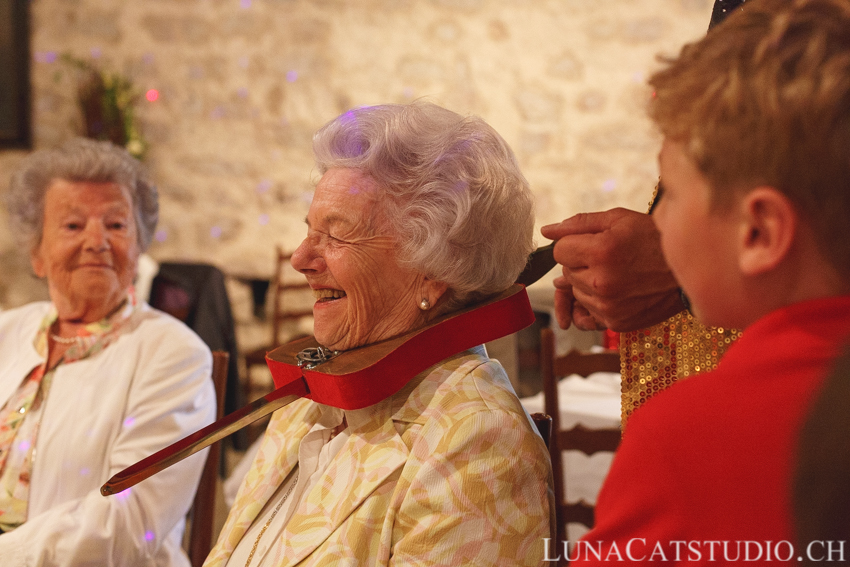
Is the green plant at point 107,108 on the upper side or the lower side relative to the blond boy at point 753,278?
upper

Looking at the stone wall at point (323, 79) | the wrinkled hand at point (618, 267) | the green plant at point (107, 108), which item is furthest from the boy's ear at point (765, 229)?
the green plant at point (107, 108)

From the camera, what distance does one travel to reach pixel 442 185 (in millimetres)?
1254

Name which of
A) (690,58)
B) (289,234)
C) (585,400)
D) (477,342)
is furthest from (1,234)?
(690,58)

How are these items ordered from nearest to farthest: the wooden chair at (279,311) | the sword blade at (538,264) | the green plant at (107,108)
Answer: the sword blade at (538,264) → the green plant at (107,108) → the wooden chair at (279,311)

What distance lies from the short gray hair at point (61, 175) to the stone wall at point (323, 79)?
288 cm

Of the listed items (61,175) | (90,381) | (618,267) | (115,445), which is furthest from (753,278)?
(61,175)

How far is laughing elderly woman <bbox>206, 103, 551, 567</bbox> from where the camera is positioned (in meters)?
1.08

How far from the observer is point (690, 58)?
1.93ft

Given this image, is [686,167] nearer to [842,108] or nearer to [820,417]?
[842,108]

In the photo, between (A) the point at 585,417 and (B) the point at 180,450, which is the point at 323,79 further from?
(B) the point at 180,450

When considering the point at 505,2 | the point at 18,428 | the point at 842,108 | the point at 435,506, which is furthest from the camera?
the point at 505,2

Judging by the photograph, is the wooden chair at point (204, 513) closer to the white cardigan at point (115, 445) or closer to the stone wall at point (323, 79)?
the white cardigan at point (115, 445)

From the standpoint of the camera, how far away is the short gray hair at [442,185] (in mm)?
1250

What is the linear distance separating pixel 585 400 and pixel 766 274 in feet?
7.44
